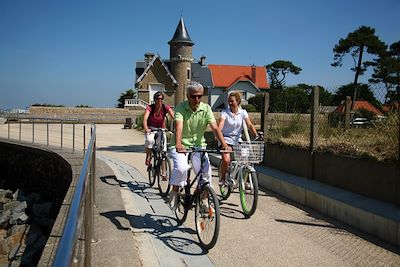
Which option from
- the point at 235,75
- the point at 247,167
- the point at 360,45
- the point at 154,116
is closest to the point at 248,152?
the point at 247,167

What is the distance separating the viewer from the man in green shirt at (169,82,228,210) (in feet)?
17.2

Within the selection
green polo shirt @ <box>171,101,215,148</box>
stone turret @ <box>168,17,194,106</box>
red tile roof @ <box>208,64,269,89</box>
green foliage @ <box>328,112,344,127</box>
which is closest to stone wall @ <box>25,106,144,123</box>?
stone turret @ <box>168,17,194,106</box>

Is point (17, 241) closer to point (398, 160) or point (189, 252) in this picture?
point (189, 252)

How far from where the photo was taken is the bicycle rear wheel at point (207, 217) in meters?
4.61

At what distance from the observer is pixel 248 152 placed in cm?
646

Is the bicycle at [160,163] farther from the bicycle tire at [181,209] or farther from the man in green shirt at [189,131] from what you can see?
the man in green shirt at [189,131]

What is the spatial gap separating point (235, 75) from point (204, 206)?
72.8 m

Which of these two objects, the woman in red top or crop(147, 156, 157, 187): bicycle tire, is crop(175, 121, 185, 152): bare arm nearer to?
the woman in red top

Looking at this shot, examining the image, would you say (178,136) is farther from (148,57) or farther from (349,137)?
(148,57)

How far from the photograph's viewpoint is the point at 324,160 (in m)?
7.86

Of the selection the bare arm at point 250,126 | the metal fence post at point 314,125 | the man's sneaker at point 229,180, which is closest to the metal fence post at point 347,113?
the metal fence post at point 314,125

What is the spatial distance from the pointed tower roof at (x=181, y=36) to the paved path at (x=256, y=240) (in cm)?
5519

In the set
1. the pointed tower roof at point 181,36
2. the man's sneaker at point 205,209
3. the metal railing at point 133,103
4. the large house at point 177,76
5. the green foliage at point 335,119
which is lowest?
the man's sneaker at point 205,209

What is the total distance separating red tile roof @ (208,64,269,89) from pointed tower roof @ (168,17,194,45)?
1371 cm
